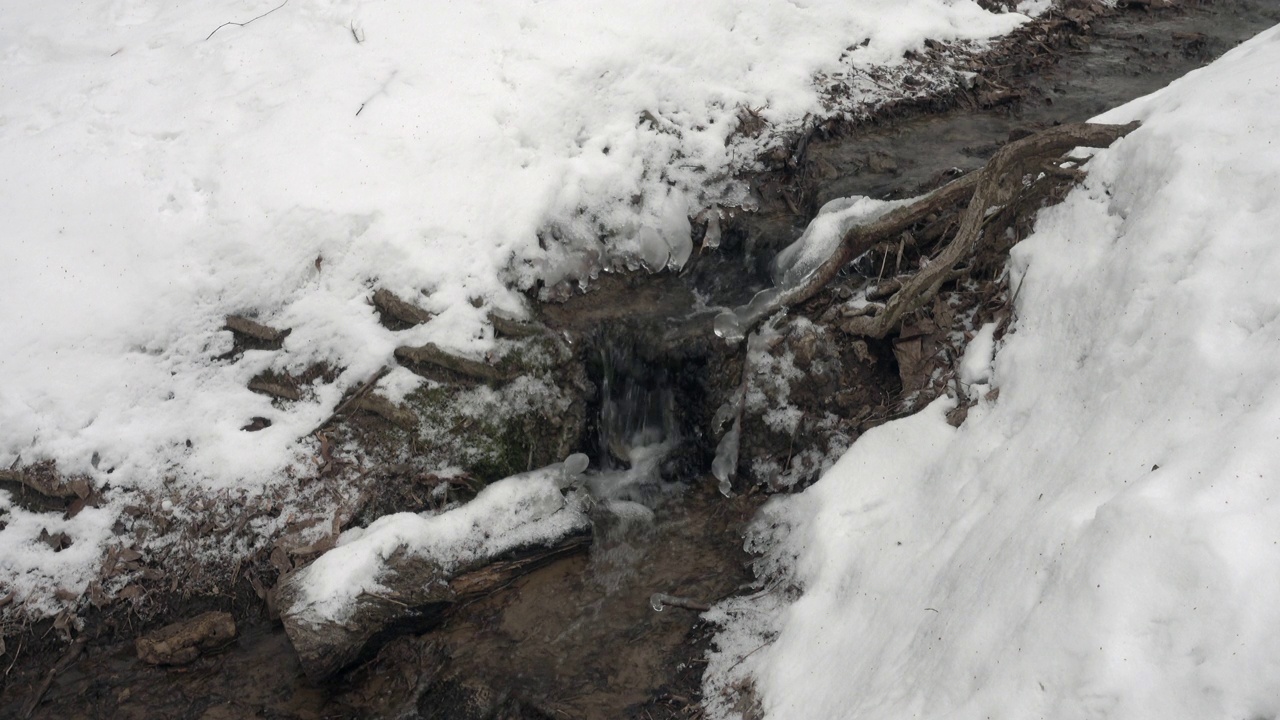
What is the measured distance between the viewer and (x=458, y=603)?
15.9ft

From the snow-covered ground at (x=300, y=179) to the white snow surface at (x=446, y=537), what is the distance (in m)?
0.79

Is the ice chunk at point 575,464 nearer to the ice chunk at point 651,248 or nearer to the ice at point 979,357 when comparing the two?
the ice chunk at point 651,248

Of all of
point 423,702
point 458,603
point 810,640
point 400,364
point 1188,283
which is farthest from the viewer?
point 400,364

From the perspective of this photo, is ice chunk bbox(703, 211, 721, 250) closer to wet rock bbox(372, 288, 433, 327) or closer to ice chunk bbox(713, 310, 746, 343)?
ice chunk bbox(713, 310, 746, 343)

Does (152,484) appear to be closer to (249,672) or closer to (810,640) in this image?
(249,672)

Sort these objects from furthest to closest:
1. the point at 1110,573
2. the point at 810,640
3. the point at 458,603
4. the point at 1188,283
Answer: the point at 458,603, the point at 810,640, the point at 1188,283, the point at 1110,573

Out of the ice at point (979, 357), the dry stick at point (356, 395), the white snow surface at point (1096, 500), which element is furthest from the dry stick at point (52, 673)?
the ice at point (979, 357)

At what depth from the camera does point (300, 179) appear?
5.80 meters

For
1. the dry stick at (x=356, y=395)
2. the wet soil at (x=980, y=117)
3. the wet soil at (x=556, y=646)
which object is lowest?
the wet soil at (x=556, y=646)

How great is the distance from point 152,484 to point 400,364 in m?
1.61

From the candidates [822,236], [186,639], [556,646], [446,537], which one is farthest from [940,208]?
[186,639]

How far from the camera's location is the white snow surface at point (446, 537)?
4.57 metres

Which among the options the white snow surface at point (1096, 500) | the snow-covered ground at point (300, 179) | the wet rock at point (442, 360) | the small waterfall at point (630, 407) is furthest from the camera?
the small waterfall at point (630, 407)

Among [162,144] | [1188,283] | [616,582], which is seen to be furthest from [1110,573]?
[162,144]
